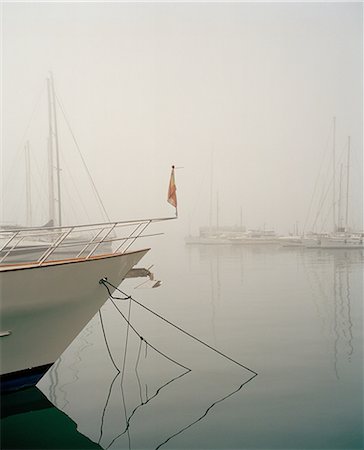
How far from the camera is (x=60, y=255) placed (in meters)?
19.2

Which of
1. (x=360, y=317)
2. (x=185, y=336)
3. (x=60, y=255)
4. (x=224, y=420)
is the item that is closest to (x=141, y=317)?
(x=185, y=336)

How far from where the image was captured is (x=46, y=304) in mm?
6465

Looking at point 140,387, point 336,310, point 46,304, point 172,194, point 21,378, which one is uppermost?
point 172,194

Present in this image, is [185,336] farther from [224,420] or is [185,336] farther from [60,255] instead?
[60,255]

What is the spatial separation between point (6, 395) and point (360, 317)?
8.90 metres

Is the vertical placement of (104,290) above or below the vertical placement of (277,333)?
above

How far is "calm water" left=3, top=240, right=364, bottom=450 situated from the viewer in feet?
17.1

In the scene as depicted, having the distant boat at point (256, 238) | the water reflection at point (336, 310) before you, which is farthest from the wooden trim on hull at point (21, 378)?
the distant boat at point (256, 238)

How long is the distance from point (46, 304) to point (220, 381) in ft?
9.42

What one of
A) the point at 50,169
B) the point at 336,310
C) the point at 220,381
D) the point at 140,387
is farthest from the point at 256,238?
the point at 140,387

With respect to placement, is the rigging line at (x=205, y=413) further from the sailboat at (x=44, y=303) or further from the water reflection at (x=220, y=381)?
the sailboat at (x=44, y=303)

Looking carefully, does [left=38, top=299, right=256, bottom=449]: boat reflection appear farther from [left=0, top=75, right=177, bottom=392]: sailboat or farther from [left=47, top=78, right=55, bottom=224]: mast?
[left=47, top=78, right=55, bottom=224]: mast

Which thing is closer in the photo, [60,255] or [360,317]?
[360,317]

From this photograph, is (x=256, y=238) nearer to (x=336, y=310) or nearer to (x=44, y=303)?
(x=336, y=310)
